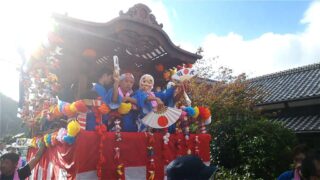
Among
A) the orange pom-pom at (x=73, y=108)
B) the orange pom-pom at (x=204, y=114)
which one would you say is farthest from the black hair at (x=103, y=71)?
the orange pom-pom at (x=204, y=114)

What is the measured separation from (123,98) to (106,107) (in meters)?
0.54

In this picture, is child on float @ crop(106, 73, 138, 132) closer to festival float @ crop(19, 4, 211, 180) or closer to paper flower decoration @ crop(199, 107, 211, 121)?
festival float @ crop(19, 4, 211, 180)

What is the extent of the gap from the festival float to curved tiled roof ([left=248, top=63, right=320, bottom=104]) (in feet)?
39.5

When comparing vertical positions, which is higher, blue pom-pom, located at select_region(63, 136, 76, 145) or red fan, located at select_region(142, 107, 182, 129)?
red fan, located at select_region(142, 107, 182, 129)

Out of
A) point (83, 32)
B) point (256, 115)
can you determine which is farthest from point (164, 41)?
point (256, 115)

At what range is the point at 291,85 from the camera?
18.9 m

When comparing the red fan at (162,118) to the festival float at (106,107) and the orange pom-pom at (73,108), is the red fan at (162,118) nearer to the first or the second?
the festival float at (106,107)

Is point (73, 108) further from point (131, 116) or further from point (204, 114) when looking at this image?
point (204, 114)

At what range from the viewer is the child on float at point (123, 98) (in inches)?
192

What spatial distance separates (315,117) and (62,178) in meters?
14.1

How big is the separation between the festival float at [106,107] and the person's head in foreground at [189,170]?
8.41ft

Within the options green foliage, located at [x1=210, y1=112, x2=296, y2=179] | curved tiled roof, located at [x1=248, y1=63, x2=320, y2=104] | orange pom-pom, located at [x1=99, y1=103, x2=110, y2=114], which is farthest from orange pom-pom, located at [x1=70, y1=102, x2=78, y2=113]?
curved tiled roof, located at [x1=248, y1=63, x2=320, y2=104]

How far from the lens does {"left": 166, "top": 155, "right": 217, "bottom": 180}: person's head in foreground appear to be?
1962 millimetres

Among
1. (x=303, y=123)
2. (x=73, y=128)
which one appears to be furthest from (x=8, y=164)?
(x=303, y=123)
